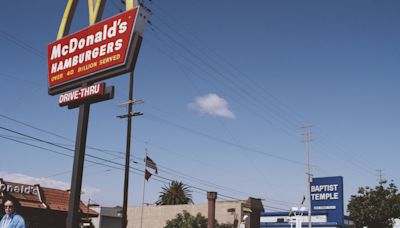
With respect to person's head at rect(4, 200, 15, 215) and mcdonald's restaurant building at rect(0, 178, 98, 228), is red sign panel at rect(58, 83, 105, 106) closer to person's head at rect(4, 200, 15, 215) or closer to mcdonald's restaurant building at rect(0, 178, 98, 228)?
person's head at rect(4, 200, 15, 215)

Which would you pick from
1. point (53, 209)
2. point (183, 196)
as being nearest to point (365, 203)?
point (53, 209)

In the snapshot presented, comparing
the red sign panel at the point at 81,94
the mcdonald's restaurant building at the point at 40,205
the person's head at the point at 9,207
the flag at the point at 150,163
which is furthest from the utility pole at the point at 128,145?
the person's head at the point at 9,207

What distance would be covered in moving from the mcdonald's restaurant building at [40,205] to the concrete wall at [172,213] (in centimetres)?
2253

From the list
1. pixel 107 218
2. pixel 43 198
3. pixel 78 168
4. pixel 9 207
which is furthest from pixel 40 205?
pixel 107 218

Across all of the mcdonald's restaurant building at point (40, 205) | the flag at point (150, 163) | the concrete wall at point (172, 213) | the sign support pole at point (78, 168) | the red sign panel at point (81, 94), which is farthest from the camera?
the concrete wall at point (172, 213)

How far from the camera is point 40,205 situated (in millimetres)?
35688

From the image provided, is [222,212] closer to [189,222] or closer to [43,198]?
[189,222]

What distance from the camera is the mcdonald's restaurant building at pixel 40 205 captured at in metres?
34.3

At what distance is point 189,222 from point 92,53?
44189 millimetres

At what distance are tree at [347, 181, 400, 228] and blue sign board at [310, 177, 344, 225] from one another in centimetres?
297

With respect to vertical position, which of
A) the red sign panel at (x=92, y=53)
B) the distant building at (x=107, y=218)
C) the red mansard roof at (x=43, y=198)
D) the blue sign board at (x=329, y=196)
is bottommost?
the distant building at (x=107, y=218)

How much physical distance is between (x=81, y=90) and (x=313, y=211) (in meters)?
45.9

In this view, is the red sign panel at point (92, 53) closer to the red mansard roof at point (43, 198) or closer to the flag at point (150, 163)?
the flag at point (150, 163)

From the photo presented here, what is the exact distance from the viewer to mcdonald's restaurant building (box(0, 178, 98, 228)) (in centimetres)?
3431
